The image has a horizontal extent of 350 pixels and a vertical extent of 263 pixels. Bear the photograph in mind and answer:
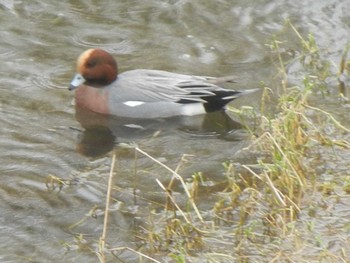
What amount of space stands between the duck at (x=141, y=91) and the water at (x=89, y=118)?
18 centimetres

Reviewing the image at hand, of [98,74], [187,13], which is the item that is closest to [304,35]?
[187,13]

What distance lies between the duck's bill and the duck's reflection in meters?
0.18

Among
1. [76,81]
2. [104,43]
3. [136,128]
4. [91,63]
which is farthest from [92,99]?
[104,43]

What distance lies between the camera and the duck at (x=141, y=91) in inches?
339

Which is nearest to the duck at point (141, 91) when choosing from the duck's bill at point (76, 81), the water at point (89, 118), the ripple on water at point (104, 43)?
the duck's bill at point (76, 81)

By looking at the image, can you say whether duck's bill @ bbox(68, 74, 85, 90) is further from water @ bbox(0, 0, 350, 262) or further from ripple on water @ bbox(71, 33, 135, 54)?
ripple on water @ bbox(71, 33, 135, 54)

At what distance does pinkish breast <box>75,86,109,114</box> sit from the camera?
862 centimetres

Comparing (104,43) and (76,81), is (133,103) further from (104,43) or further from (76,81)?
(104,43)

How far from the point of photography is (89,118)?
849cm

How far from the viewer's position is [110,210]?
258 inches

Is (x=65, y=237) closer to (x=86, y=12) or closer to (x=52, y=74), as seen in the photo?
(x=52, y=74)

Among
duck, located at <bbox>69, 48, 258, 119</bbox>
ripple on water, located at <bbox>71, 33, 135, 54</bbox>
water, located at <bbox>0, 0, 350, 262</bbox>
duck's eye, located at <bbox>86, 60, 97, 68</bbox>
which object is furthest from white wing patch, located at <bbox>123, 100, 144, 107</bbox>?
ripple on water, located at <bbox>71, 33, 135, 54</bbox>

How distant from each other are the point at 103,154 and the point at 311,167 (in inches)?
63.1

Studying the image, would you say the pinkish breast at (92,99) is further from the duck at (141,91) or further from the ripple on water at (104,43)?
the ripple on water at (104,43)
